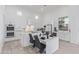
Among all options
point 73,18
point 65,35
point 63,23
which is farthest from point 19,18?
point 73,18

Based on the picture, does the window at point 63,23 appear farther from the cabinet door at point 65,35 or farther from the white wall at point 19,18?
the white wall at point 19,18

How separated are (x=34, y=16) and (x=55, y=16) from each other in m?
2.09

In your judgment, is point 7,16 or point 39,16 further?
point 39,16

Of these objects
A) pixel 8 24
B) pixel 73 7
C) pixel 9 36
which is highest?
pixel 73 7

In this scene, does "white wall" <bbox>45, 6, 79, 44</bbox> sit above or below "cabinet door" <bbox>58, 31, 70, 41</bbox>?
above

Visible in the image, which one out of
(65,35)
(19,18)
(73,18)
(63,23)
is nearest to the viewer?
(73,18)

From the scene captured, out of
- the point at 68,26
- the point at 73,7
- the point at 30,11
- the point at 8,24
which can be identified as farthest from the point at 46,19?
the point at 8,24

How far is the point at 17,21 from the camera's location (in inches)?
307

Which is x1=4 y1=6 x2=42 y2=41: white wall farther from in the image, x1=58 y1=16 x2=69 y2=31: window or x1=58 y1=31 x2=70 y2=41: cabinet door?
x1=58 y1=31 x2=70 y2=41: cabinet door

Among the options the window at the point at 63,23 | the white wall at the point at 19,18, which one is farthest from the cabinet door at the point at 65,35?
the white wall at the point at 19,18

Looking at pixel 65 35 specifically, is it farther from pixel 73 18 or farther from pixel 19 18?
pixel 19 18

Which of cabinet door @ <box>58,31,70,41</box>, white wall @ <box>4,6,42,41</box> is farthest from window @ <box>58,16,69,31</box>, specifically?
white wall @ <box>4,6,42,41</box>
